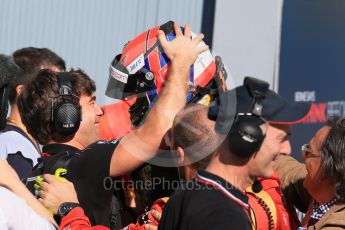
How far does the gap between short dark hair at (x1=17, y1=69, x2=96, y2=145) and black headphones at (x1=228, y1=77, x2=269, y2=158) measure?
4.24ft

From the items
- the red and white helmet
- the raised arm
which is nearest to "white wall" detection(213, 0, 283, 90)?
the red and white helmet

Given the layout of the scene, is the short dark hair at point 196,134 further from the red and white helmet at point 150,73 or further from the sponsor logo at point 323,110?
the sponsor logo at point 323,110

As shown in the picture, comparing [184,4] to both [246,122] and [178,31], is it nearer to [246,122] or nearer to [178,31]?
[178,31]

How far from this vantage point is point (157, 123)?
2.91 metres

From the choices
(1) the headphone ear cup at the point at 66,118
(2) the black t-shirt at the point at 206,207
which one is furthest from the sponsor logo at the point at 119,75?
(2) the black t-shirt at the point at 206,207

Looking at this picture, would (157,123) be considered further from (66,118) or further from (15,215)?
(15,215)

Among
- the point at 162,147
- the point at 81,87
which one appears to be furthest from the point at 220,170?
the point at 81,87

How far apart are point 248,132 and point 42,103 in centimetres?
147

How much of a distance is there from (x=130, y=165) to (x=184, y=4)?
14.4ft

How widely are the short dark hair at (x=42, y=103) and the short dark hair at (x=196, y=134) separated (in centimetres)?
101

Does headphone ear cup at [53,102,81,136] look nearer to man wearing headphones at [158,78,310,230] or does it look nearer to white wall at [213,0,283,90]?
man wearing headphones at [158,78,310,230]

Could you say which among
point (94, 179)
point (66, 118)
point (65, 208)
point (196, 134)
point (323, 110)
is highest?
point (196, 134)

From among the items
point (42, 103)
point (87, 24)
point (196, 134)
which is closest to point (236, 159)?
point (196, 134)

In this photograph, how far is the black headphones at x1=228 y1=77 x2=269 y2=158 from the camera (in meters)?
2.42
